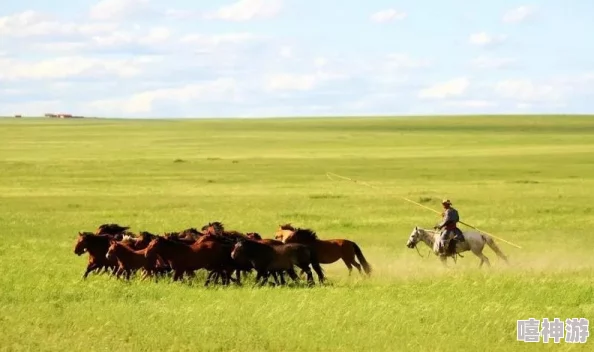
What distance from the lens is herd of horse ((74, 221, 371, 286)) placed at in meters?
19.3

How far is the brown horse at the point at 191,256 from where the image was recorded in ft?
63.5

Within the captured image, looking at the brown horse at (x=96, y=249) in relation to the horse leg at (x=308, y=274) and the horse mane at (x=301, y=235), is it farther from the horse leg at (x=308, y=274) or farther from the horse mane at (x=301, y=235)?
the horse leg at (x=308, y=274)

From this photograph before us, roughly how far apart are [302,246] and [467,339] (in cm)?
620

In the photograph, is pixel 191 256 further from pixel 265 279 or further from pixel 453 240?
pixel 453 240

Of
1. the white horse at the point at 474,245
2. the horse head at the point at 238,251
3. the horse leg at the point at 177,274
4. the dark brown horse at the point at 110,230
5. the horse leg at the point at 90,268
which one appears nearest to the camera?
the horse head at the point at 238,251

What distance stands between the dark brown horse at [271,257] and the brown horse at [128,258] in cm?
171

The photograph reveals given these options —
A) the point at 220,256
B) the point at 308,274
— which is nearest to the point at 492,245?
the point at 308,274

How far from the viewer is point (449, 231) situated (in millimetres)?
22094

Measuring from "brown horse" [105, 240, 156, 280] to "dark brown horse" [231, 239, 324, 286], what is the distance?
171cm

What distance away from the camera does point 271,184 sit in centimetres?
5056

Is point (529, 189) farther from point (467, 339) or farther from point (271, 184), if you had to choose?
point (467, 339)

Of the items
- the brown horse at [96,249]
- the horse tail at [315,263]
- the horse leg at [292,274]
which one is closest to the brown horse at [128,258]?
the brown horse at [96,249]

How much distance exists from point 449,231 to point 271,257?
458 cm

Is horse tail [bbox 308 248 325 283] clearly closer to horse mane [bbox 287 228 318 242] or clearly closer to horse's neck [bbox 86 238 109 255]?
horse mane [bbox 287 228 318 242]
